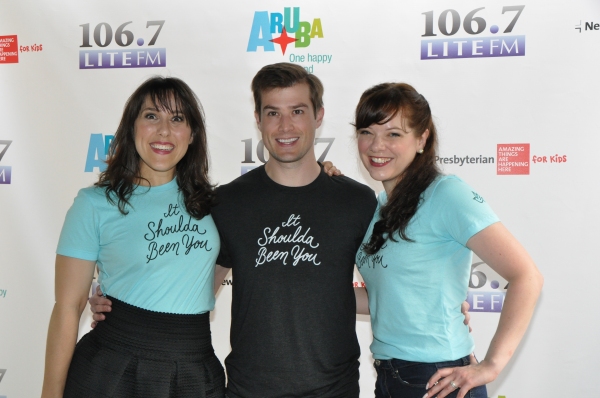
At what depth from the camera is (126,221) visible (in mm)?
1785

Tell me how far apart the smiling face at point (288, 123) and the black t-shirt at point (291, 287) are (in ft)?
0.37

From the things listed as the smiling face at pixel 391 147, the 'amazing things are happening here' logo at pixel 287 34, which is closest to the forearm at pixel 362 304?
the smiling face at pixel 391 147

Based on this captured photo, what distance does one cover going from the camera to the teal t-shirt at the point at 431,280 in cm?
162

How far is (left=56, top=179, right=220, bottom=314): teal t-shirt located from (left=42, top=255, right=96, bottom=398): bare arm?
0.13 feet

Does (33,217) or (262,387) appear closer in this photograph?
(262,387)

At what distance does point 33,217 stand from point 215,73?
1.36 m

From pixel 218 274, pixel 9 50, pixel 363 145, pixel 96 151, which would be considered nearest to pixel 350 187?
pixel 363 145

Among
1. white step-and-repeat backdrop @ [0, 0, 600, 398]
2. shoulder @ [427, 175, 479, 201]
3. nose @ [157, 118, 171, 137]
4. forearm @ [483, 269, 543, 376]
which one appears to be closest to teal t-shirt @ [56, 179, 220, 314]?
nose @ [157, 118, 171, 137]

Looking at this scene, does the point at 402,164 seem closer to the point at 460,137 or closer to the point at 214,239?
the point at 214,239

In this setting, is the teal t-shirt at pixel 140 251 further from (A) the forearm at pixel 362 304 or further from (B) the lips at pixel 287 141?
(A) the forearm at pixel 362 304

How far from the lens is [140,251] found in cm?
175

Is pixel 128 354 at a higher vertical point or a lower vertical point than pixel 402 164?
lower

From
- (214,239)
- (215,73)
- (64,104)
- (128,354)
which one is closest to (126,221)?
(214,239)

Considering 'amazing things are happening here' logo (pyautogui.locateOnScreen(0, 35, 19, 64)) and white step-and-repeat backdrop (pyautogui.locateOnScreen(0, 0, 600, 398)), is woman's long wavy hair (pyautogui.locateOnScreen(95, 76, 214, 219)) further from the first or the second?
'amazing things are happening here' logo (pyautogui.locateOnScreen(0, 35, 19, 64))
